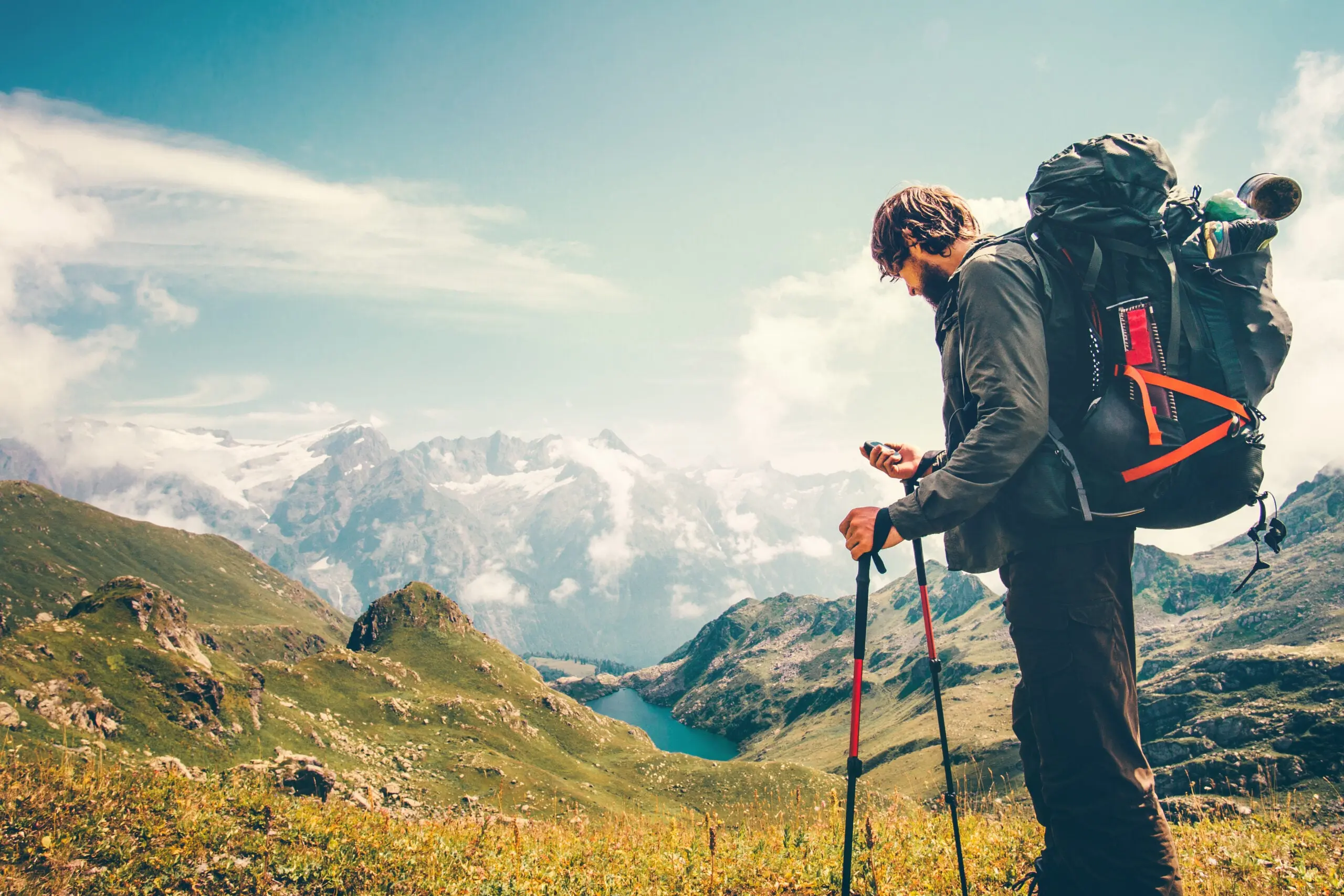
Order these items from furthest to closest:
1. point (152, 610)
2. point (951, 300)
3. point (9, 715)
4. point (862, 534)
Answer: point (152, 610), point (9, 715), point (951, 300), point (862, 534)

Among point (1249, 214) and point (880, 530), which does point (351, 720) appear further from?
point (1249, 214)

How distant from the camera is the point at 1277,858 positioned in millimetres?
7004

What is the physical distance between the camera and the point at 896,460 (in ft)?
18.6

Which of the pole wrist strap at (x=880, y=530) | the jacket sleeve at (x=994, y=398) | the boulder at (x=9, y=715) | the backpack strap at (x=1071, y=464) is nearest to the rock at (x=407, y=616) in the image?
the boulder at (x=9, y=715)

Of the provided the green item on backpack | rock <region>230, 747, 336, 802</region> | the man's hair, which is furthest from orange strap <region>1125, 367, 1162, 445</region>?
rock <region>230, 747, 336, 802</region>

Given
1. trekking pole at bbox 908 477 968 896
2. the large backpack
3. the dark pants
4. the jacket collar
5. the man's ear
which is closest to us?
the dark pants

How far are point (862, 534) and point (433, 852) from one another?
21.4 feet

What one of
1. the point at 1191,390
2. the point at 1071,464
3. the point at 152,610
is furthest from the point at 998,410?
the point at 152,610

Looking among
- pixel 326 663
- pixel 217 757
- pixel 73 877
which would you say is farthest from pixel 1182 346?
pixel 326 663

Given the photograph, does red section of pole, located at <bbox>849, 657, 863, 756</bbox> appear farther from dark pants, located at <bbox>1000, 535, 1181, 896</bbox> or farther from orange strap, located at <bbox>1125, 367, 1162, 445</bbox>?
orange strap, located at <bbox>1125, 367, 1162, 445</bbox>

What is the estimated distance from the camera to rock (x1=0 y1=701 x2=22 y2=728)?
4169 centimetres

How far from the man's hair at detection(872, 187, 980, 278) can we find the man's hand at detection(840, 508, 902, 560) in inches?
89.3

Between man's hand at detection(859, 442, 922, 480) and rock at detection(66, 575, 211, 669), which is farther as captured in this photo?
rock at detection(66, 575, 211, 669)

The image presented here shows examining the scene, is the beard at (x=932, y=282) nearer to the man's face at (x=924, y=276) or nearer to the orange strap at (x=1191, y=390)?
the man's face at (x=924, y=276)
